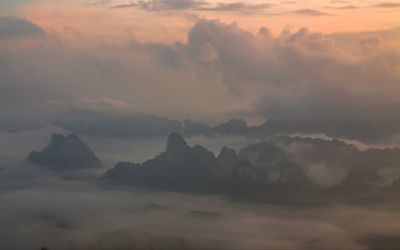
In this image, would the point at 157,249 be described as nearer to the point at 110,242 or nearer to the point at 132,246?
the point at 132,246

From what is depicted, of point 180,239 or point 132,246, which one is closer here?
point 132,246

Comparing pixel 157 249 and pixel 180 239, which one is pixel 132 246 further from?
pixel 180 239

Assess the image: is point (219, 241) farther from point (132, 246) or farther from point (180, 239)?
point (132, 246)

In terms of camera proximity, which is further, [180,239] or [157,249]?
[180,239]

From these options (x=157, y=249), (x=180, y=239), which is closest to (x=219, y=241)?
(x=180, y=239)

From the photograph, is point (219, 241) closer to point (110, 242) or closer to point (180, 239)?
point (180, 239)

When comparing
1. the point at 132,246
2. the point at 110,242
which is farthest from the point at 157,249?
the point at 110,242

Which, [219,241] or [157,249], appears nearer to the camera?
[157,249]
